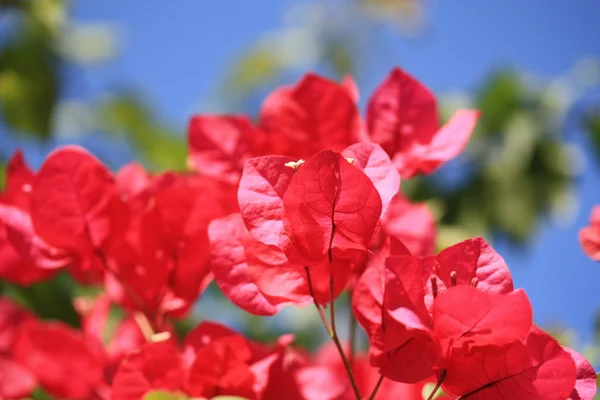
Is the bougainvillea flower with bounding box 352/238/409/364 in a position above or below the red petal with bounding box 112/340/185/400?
above

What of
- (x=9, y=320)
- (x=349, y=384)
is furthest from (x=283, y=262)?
(x=9, y=320)

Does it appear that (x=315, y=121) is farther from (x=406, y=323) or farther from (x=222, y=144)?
(x=406, y=323)

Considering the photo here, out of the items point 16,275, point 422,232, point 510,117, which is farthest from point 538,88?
point 16,275

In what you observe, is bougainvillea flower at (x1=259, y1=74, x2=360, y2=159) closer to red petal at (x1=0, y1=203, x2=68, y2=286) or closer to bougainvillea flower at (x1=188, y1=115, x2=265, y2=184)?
bougainvillea flower at (x1=188, y1=115, x2=265, y2=184)

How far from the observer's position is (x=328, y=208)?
399 millimetres

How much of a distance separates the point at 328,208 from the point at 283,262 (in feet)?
0.17

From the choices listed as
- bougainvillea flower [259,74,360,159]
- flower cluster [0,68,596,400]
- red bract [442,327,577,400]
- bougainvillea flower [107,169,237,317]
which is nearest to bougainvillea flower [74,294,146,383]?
flower cluster [0,68,596,400]

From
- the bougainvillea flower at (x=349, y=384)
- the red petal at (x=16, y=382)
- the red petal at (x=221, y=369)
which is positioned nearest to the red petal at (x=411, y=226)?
the bougainvillea flower at (x=349, y=384)

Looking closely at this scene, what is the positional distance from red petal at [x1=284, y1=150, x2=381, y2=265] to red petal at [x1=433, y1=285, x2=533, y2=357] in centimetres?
6

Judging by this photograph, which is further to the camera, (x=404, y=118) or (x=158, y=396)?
(x=404, y=118)

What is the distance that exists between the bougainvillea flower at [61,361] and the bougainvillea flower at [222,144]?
177 mm

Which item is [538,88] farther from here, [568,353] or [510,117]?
[568,353]

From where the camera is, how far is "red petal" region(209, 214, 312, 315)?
435 millimetres

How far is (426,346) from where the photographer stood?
40 cm
